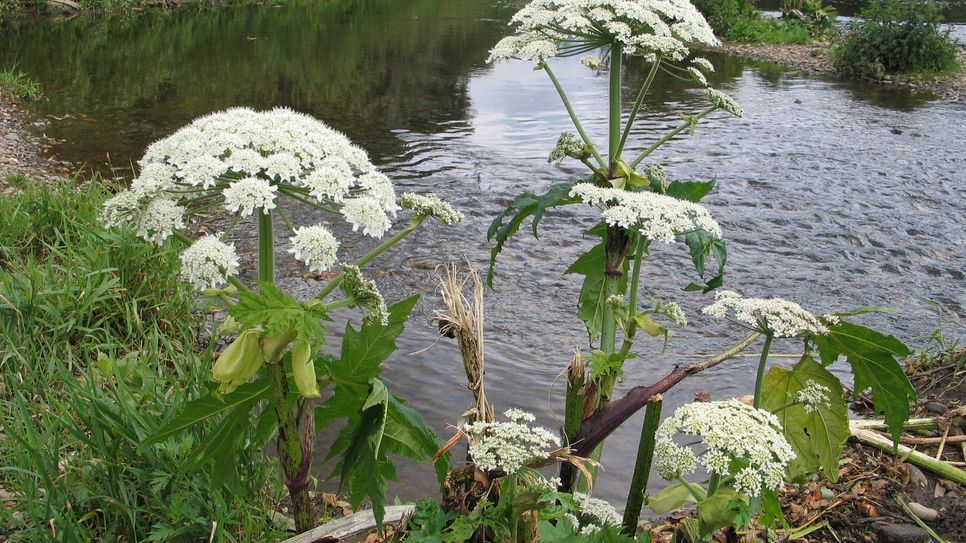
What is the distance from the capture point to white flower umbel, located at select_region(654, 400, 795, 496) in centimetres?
214

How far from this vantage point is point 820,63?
18.2 m

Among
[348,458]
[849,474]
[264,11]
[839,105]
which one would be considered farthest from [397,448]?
[264,11]

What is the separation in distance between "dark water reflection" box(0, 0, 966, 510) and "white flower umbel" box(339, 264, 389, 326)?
6.17 ft

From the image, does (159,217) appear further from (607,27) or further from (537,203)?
(607,27)

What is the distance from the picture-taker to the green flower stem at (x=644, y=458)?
2566 millimetres

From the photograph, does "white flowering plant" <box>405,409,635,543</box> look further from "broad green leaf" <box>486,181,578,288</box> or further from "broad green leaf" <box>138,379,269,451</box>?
"broad green leaf" <box>486,181,578,288</box>

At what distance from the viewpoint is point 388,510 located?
3.02 meters

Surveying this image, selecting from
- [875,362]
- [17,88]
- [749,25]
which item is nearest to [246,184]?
[875,362]

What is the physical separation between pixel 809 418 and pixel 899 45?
15.8 m

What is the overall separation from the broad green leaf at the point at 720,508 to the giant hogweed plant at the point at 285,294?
2.77ft

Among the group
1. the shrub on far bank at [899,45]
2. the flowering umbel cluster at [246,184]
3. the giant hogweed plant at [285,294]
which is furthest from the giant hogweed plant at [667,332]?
the shrub on far bank at [899,45]

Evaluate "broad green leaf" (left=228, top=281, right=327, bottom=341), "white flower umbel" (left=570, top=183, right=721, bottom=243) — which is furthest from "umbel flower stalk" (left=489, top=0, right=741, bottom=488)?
"broad green leaf" (left=228, top=281, right=327, bottom=341)

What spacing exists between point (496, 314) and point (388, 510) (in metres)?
3.27

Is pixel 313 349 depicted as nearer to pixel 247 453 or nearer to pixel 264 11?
pixel 247 453
